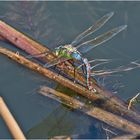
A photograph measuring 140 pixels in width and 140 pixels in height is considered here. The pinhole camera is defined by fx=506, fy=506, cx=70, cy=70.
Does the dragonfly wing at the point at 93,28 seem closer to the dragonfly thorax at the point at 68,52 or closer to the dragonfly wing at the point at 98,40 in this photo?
the dragonfly wing at the point at 98,40

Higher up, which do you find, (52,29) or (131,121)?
(52,29)

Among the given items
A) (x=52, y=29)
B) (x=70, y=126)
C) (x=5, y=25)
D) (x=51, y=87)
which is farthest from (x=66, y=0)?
(x=70, y=126)

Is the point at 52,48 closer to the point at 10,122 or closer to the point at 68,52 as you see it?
the point at 68,52

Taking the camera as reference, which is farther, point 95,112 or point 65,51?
point 65,51

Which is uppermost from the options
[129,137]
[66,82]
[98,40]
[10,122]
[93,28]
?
[93,28]

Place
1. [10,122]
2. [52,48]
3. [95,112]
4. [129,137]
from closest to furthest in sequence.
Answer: [10,122]
[129,137]
[95,112]
[52,48]

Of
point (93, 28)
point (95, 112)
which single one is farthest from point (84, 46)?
point (95, 112)

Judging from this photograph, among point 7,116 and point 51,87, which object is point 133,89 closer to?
point 51,87

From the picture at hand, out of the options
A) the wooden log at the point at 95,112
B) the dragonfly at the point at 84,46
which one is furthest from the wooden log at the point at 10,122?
the dragonfly at the point at 84,46
